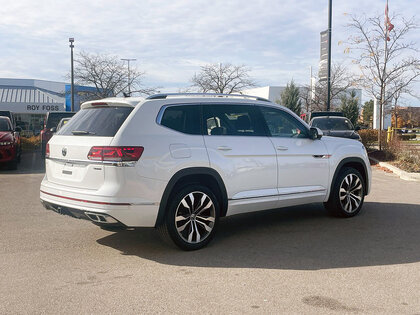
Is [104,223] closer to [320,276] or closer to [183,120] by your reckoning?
[183,120]

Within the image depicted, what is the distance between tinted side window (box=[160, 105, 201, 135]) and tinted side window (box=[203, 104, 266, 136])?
12 cm

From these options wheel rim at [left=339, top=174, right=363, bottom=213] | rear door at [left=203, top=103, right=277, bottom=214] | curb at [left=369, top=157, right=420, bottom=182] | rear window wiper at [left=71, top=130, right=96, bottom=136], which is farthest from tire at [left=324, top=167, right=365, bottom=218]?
curb at [left=369, top=157, right=420, bottom=182]

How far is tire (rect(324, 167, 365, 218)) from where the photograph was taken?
718 centimetres

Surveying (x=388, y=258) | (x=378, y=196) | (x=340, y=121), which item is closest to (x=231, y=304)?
(x=388, y=258)

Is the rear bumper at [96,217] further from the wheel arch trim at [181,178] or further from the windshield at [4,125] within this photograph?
the windshield at [4,125]

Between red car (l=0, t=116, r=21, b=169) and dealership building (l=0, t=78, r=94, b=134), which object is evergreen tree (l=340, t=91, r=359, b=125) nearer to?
dealership building (l=0, t=78, r=94, b=134)

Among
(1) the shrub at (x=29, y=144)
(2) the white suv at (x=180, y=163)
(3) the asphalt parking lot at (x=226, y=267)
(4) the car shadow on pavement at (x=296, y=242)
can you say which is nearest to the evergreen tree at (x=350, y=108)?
(1) the shrub at (x=29, y=144)

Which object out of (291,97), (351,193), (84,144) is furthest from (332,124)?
(291,97)

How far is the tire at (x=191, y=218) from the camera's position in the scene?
5.31 m

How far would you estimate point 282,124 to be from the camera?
661 centimetres

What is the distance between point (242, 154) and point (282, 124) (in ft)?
3.42

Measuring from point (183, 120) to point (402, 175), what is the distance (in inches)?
361

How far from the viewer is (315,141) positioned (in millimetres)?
6871

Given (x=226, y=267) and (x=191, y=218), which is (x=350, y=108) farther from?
(x=226, y=267)
